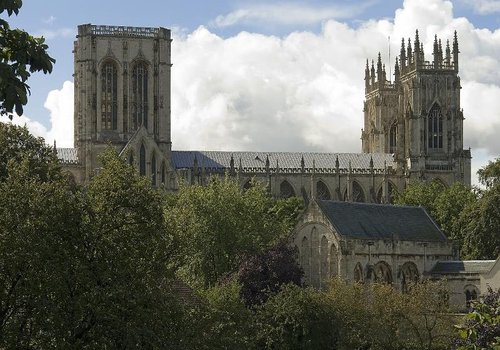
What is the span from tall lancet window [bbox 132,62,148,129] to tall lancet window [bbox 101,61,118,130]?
1770 millimetres

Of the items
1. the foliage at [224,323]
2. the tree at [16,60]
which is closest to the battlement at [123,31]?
the foliage at [224,323]

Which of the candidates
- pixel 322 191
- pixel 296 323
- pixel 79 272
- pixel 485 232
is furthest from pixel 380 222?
pixel 322 191

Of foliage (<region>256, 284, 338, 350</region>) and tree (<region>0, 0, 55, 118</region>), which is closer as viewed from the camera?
tree (<region>0, 0, 55, 118</region>)

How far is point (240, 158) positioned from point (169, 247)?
3456 inches

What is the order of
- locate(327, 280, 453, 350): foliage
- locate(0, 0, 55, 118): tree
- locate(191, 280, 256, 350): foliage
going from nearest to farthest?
locate(0, 0, 55, 118): tree < locate(191, 280, 256, 350): foliage < locate(327, 280, 453, 350): foliage

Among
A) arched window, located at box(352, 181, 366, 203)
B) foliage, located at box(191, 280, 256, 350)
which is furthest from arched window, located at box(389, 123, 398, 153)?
foliage, located at box(191, 280, 256, 350)

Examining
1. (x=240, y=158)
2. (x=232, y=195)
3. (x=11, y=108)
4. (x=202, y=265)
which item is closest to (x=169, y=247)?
(x=11, y=108)

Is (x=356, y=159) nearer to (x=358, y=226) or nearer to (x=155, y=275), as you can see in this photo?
(x=358, y=226)

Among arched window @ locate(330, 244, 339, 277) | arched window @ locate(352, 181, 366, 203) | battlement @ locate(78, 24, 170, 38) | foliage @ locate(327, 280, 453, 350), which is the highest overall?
battlement @ locate(78, 24, 170, 38)

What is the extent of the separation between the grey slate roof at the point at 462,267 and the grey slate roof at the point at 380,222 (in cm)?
202

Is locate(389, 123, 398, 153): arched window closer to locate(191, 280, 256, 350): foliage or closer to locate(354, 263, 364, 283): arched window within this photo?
locate(354, 263, 364, 283): arched window

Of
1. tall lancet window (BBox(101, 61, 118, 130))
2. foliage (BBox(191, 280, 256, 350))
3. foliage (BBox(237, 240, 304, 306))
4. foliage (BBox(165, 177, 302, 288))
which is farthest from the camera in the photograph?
tall lancet window (BBox(101, 61, 118, 130))

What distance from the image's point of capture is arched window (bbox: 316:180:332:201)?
119 metres

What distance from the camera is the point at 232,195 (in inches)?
2576
